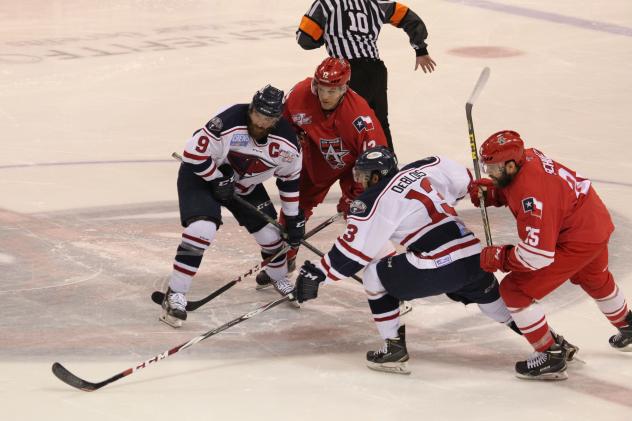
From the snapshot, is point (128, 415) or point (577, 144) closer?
point (128, 415)

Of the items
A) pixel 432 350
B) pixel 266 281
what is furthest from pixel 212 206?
pixel 432 350

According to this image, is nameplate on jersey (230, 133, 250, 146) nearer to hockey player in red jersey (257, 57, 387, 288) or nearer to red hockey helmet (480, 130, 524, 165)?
hockey player in red jersey (257, 57, 387, 288)

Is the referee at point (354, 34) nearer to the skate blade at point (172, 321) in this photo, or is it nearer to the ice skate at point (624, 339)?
the skate blade at point (172, 321)

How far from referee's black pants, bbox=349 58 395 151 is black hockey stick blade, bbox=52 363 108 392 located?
2161 millimetres

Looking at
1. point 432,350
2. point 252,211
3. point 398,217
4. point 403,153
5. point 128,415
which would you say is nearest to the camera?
point 128,415

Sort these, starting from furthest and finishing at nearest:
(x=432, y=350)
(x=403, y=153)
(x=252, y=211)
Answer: (x=403, y=153), (x=252, y=211), (x=432, y=350)

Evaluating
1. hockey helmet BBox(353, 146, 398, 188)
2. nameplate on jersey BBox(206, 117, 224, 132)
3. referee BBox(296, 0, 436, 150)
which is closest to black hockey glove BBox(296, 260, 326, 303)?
hockey helmet BBox(353, 146, 398, 188)

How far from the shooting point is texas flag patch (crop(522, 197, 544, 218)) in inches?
150

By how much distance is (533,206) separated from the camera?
381 centimetres

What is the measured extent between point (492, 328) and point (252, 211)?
1044 mm

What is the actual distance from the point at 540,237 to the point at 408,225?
45cm

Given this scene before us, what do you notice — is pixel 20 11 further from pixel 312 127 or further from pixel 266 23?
pixel 312 127

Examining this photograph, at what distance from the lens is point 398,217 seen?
12.9 feet

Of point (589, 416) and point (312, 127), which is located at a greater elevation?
point (312, 127)
